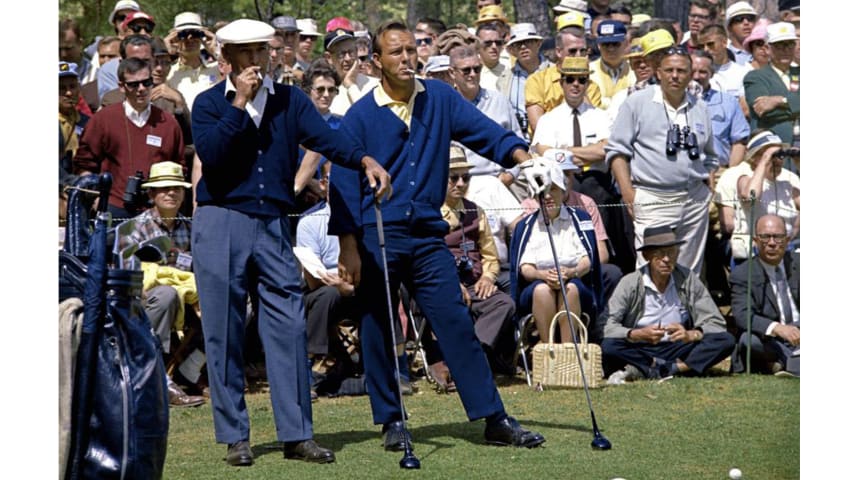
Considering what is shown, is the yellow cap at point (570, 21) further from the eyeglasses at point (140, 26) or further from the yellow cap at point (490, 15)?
the eyeglasses at point (140, 26)

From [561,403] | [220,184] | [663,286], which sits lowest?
[561,403]

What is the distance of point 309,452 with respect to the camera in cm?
758

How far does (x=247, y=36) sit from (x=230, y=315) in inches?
56.3

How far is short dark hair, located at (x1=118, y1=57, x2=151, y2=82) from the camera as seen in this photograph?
35.6 ft

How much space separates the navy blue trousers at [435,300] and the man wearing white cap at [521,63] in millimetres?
5144

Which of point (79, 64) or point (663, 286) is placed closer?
point (663, 286)

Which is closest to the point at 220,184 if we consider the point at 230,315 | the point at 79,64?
the point at 230,315

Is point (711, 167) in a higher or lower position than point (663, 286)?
higher

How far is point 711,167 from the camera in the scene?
11.8 metres

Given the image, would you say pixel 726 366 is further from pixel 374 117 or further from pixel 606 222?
pixel 374 117

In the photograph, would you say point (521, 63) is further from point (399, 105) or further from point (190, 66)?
point (399, 105)

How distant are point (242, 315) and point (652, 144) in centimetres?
476

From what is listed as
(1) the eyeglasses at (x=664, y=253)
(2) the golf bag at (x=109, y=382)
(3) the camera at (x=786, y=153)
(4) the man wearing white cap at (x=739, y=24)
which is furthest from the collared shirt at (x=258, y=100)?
(4) the man wearing white cap at (x=739, y=24)

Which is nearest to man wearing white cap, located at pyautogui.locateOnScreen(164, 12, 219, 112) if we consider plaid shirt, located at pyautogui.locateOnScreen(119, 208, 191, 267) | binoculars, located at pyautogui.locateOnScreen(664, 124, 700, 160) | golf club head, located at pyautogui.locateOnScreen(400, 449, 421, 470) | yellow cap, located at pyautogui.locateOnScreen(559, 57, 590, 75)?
plaid shirt, located at pyautogui.locateOnScreen(119, 208, 191, 267)
